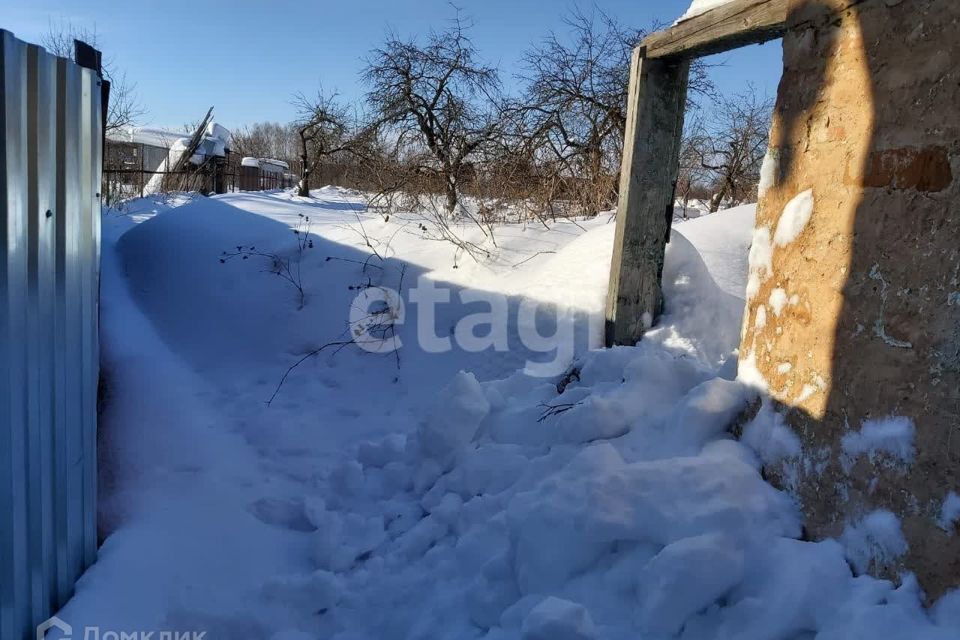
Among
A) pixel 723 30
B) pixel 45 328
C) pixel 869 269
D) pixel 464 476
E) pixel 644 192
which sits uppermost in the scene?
pixel 723 30

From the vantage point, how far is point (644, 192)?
427 cm

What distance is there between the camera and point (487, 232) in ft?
21.1

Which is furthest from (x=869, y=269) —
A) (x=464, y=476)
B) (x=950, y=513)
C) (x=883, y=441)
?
(x=464, y=476)

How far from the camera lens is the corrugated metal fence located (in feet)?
6.21

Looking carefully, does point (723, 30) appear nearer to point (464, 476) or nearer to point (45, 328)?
point (464, 476)

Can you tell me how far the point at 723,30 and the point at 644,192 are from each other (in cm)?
118

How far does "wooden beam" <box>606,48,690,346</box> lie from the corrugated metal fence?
10.1 ft

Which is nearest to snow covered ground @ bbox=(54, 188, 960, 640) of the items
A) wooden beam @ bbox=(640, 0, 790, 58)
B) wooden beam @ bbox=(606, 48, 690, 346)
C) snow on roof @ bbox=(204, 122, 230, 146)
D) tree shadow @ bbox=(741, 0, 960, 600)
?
tree shadow @ bbox=(741, 0, 960, 600)

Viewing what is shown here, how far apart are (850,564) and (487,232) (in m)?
5.02

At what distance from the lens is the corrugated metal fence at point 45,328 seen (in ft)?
6.21

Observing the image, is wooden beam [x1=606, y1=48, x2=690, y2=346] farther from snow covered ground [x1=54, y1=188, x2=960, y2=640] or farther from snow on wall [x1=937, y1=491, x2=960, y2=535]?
snow on wall [x1=937, y1=491, x2=960, y2=535]

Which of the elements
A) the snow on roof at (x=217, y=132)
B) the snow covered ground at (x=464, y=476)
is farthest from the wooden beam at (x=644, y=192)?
the snow on roof at (x=217, y=132)

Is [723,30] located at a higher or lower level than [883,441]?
higher

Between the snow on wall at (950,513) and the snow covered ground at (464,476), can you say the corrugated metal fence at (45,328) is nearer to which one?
the snow covered ground at (464,476)
